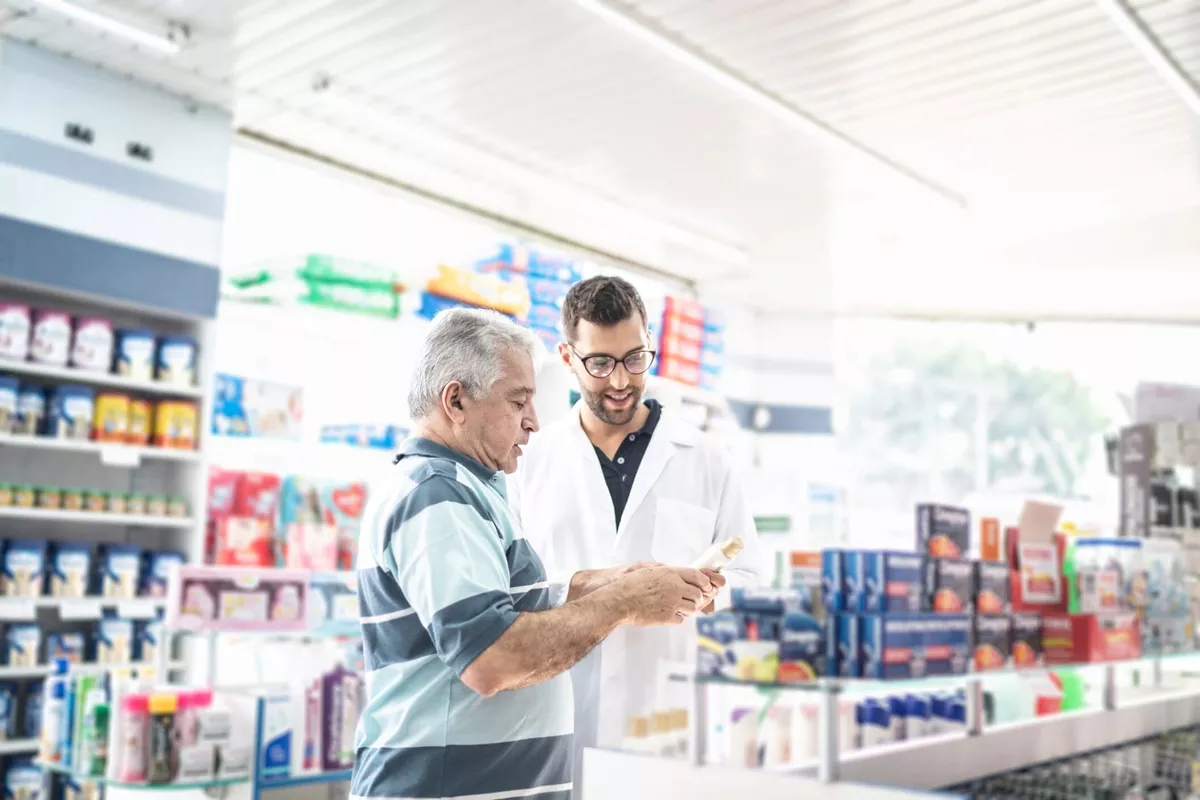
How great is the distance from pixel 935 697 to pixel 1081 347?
9816mm

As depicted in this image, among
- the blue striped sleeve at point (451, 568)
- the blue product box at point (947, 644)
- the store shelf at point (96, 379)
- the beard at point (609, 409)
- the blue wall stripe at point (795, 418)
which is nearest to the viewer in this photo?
the blue striped sleeve at point (451, 568)

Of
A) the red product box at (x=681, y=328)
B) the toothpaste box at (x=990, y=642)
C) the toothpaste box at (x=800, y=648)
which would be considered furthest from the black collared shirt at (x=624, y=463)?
the red product box at (x=681, y=328)

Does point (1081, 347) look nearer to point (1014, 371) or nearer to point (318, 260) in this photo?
point (1014, 371)

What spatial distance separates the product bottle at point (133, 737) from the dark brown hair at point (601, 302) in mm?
2289

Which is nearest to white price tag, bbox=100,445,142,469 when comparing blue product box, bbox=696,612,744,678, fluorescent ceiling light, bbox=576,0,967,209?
fluorescent ceiling light, bbox=576,0,967,209

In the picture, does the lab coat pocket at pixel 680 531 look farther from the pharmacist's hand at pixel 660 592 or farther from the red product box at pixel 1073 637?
the red product box at pixel 1073 637

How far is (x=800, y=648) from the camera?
2.71m

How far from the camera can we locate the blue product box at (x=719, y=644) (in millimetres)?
2719

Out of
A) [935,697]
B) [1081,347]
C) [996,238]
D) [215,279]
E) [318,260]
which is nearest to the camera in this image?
[935,697]

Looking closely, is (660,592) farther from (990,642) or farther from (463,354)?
(990,642)

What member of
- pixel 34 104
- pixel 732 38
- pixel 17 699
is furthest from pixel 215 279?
pixel 732 38

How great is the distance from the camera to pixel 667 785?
8.51ft

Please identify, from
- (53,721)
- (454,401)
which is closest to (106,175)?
(53,721)

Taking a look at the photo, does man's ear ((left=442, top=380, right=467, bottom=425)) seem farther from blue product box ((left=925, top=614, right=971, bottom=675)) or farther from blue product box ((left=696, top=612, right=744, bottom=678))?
blue product box ((left=925, top=614, right=971, bottom=675))
